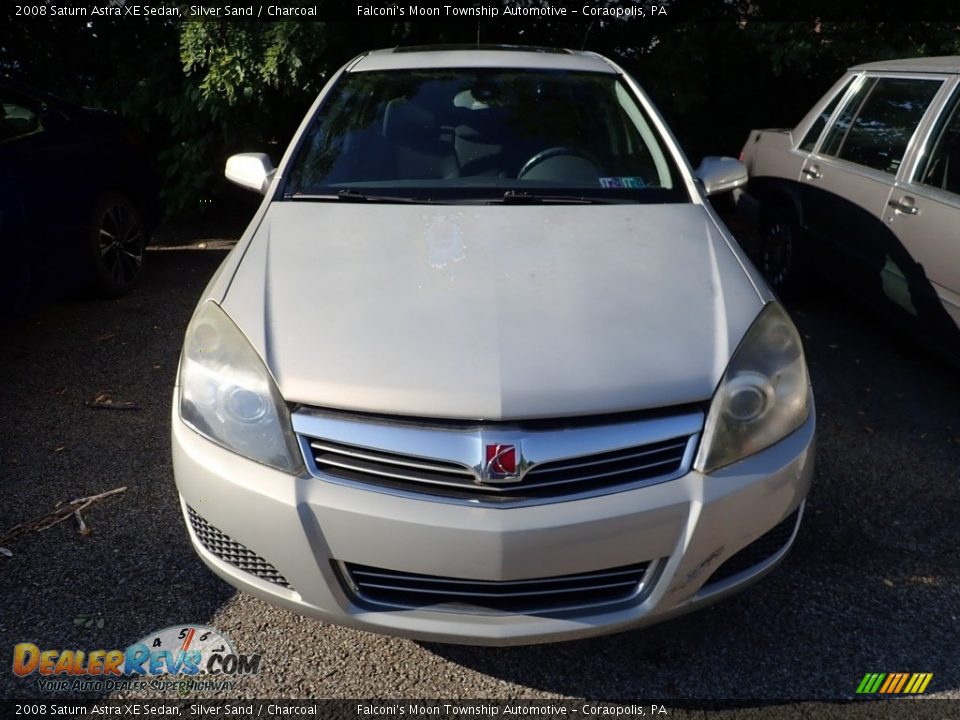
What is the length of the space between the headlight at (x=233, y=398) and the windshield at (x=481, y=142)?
3.04 ft

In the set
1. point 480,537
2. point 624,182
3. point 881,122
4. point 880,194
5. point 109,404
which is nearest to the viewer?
point 480,537

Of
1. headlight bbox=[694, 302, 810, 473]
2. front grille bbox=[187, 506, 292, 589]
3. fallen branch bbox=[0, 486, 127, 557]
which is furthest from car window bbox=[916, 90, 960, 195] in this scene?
fallen branch bbox=[0, 486, 127, 557]

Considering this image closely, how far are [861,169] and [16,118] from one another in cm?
463

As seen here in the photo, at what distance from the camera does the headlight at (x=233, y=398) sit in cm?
195

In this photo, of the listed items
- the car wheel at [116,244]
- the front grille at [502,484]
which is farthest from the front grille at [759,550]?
the car wheel at [116,244]

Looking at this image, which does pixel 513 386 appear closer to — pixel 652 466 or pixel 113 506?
pixel 652 466

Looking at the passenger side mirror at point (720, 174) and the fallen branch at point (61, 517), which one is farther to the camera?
the passenger side mirror at point (720, 174)

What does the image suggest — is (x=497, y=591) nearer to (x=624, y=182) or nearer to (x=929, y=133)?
(x=624, y=182)

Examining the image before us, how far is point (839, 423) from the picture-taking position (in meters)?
3.73

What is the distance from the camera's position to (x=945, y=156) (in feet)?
12.1

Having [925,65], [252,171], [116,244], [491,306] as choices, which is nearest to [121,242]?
[116,244]

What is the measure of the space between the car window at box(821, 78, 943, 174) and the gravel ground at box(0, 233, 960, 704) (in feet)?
4.39

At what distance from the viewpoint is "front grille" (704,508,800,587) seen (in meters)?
2.08

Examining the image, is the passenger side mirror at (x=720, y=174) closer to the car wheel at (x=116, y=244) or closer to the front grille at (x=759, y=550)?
the front grille at (x=759, y=550)
